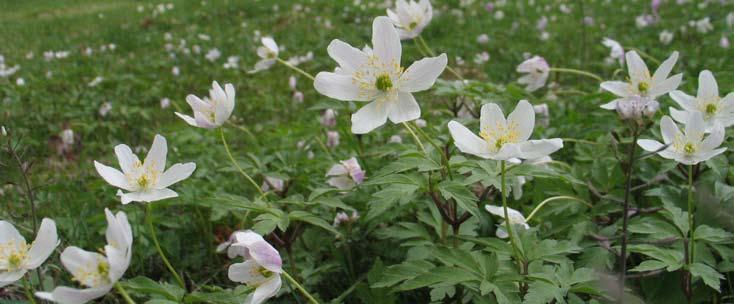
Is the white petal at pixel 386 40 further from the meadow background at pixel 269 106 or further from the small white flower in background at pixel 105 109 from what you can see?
the small white flower in background at pixel 105 109

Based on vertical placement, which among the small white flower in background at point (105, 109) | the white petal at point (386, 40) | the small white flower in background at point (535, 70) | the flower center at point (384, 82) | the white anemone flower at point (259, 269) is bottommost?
the small white flower in background at point (105, 109)

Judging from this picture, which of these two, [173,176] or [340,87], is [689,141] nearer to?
[340,87]

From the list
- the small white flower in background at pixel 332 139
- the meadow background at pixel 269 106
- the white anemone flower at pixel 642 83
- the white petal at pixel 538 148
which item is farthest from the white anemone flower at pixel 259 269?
the small white flower in background at pixel 332 139

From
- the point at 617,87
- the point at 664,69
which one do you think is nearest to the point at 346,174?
the point at 617,87

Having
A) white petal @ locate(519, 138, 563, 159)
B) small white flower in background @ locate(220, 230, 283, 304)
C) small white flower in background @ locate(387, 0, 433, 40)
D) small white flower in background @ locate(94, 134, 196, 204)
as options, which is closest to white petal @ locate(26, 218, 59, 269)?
small white flower in background @ locate(94, 134, 196, 204)

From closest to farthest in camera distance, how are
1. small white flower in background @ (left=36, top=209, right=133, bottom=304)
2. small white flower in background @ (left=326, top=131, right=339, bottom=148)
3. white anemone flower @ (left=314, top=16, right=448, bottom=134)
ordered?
small white flower in background @ (left=36, top=209, right=133, bottom=304)
white anemone flower @ (left=314, top=16, right=448, bottom=134)
small white flower in background @ (left=326, top=131, right=339, bottom=148)

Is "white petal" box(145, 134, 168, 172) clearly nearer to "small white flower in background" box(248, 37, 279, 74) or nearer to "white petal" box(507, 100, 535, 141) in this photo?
"small white flower in background" box(248, 37, 279, 74)

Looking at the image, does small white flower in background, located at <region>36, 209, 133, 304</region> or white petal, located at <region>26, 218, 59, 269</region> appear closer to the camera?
small white flower in background, located at <region>36, 209, 133, 304</region>
